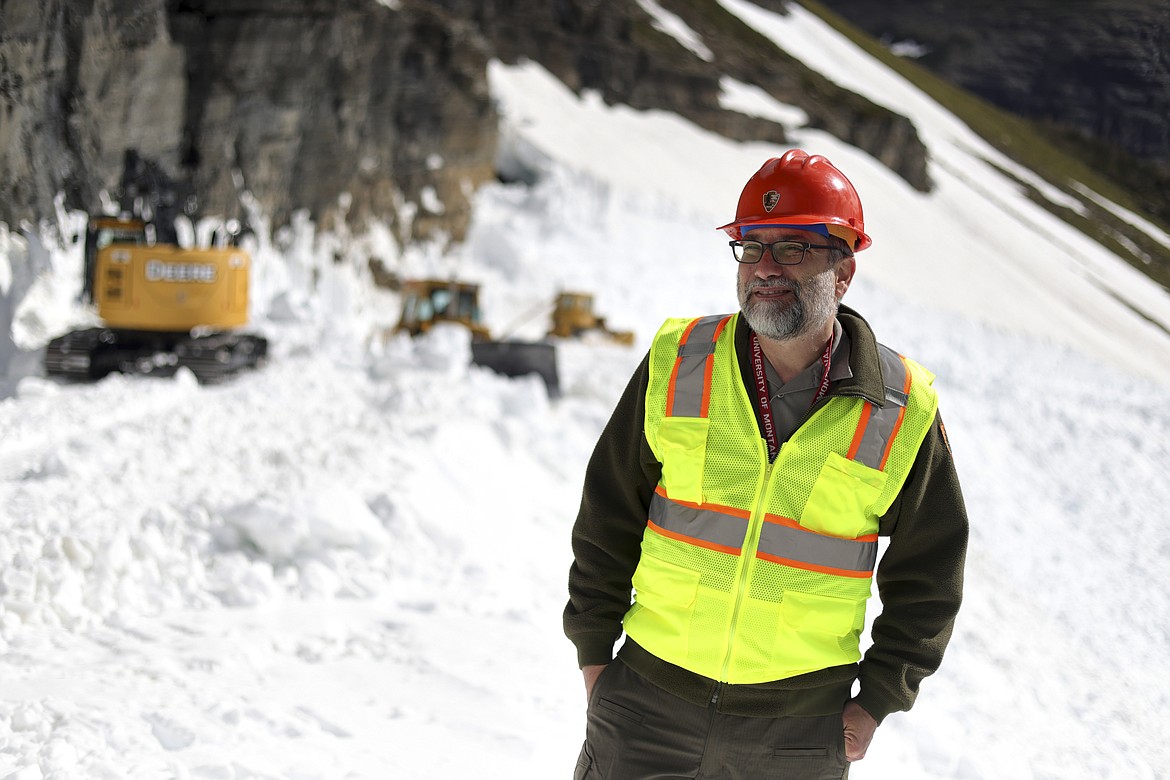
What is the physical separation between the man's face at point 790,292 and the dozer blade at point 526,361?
373 inches

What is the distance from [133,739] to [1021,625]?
725 centimetres

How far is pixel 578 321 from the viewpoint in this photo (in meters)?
17.2

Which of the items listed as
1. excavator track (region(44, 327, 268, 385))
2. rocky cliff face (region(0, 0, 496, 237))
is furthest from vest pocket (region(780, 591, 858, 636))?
rocky cliff face (region(0, 0, 496, 237))

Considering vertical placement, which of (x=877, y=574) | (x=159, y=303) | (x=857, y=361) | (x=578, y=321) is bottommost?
(x=578, y=321)

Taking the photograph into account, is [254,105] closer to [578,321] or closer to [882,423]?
[578,321]

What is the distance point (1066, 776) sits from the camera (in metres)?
5.49

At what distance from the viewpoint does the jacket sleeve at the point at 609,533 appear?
256 cm

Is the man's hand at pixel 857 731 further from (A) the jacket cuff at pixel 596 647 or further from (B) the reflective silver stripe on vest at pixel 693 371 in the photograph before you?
(B) the reflective silver stripe on vest at pixel 693 371

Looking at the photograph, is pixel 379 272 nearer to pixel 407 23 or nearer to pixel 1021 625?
pixel 407 23

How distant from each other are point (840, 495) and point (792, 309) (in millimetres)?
445

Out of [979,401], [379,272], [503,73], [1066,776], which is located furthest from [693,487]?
[503,73]

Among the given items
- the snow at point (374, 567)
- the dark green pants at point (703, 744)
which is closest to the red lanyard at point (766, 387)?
the dark green pants at point (703, 744)

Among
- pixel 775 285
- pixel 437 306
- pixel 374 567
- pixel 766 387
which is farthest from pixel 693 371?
pixel 437 306

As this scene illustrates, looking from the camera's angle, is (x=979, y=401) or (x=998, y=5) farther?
(x=998, y=5)
